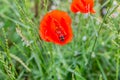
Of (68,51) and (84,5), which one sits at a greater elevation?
(84,5)

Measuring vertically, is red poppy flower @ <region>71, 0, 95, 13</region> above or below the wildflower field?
above

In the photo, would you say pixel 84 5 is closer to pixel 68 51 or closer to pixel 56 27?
pixel 56 27

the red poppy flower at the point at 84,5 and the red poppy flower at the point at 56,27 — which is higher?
the red poppy flower at the point at 84,5

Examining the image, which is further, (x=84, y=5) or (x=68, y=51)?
(x=68, y=51)

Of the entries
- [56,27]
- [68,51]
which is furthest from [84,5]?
[68,51]

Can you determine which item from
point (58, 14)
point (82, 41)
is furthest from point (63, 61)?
point (58, 14)

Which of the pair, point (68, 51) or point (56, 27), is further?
point (68, 51)

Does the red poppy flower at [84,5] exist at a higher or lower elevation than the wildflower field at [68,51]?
higher

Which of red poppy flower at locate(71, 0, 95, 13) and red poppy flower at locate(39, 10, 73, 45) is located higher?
red poppy flower at locate(71, 0, 95, 13)
